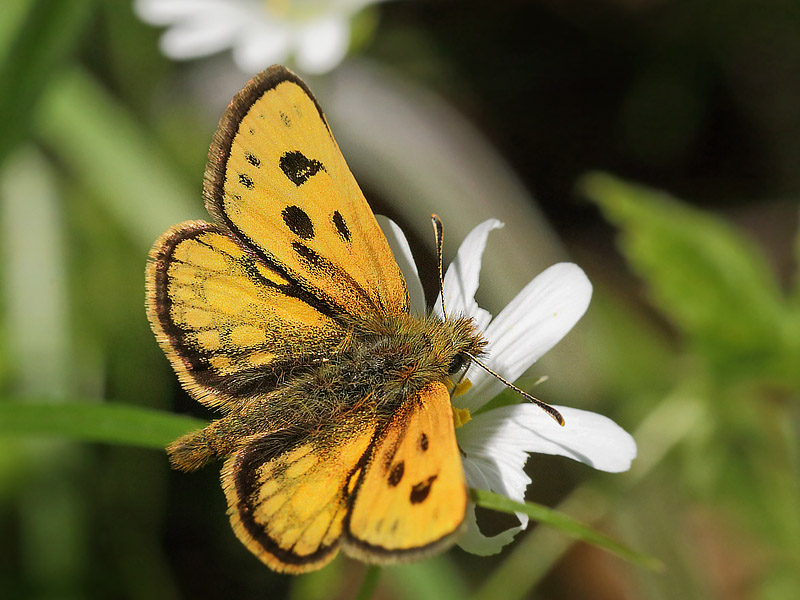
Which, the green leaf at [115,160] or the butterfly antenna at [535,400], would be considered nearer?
the butterfly antenna at [535,400]

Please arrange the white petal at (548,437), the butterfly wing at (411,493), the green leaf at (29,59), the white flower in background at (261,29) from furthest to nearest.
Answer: the white flower in background at (261,29) → the green leaf at (29,59) → the white petal at (548,437) → the butterfly wing at (411,493)

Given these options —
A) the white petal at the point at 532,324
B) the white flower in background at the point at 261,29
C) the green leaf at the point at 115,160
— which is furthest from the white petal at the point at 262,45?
the white petal at the point at 532,324

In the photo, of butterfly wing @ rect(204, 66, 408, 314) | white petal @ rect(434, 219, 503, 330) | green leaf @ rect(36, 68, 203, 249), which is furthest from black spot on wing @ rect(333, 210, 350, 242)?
green leaf @ rect(36, 68, 203, 249)

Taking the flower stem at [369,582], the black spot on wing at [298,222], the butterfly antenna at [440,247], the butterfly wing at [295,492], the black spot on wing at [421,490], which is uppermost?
the black spot on wing at [298,222]

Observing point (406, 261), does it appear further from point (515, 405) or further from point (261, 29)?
point (261, 29)

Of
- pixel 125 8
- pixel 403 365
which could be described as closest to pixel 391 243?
pixel 403 365

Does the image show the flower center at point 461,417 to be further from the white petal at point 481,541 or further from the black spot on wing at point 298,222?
the black spot on wing at point 298,222

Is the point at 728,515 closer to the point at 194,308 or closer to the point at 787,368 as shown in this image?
the point at 787,368

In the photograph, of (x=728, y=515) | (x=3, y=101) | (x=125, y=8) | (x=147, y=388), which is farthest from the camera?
(x=125, y=8)
